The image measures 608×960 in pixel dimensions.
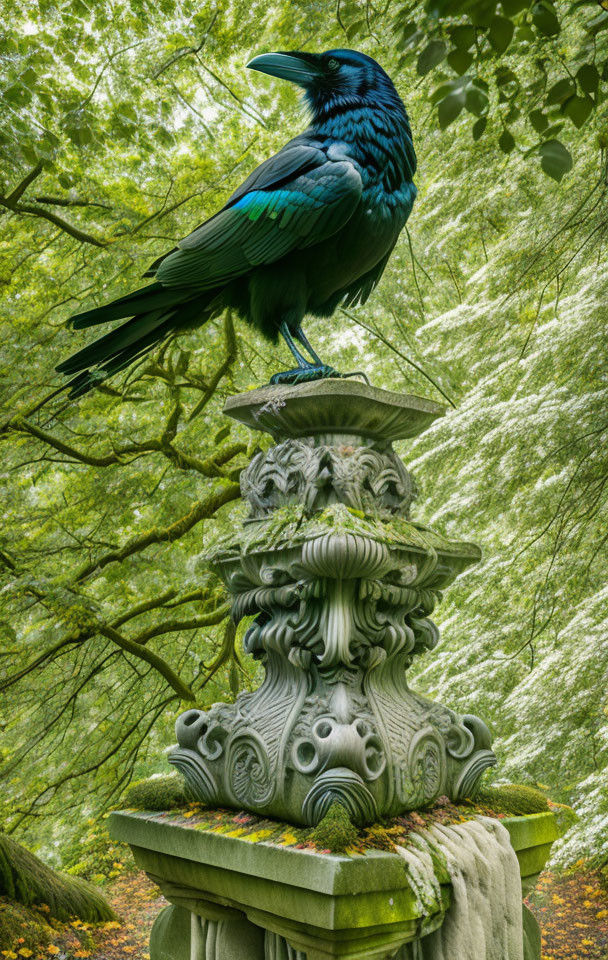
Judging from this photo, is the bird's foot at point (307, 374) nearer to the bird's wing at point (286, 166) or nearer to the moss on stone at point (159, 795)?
the bird's wing at point (286, 166)

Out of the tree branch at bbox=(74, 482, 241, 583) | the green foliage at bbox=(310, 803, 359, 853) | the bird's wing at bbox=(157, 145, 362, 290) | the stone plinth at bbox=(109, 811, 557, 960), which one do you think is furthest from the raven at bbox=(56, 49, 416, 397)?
the tree branch at bbox=(74, 482, 241, 583)

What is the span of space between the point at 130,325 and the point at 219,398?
4.10m

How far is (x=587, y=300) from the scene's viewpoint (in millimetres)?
3857

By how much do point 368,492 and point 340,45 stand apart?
3926mm

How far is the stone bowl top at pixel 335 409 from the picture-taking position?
7.96 feet

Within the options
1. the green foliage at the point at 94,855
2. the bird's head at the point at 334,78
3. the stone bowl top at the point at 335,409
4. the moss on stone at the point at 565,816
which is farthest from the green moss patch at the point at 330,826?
the green foliage at the point at 94,855

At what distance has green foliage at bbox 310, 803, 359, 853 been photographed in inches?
74.9

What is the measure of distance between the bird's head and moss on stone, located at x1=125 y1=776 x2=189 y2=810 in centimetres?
241

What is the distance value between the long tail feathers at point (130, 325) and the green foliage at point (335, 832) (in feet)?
4.91

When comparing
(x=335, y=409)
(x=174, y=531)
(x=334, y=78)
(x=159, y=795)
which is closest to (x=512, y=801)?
(x=159, y=795)

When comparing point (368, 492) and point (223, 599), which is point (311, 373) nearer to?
point (368, 492)

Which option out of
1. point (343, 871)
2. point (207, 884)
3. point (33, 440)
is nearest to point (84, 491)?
point (33, 440)

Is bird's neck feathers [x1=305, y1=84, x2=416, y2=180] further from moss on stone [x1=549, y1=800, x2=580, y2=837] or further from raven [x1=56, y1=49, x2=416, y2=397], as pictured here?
moss on stone [x1=549, y1=800, x2=580, y2=837]

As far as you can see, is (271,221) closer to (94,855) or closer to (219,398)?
(219,398)
